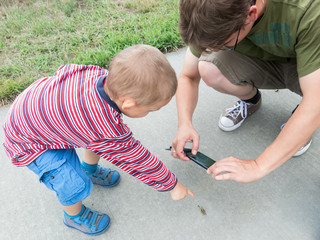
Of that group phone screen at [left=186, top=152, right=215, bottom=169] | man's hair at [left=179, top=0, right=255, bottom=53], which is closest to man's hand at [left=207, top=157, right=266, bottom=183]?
phone screen at [left=186, top=152, right=215, bottom=169]

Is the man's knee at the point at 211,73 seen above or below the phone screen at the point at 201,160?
above

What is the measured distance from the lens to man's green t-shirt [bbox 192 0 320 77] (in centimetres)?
105

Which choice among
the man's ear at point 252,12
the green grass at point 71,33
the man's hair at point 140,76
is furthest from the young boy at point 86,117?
the green grass at point 71,33

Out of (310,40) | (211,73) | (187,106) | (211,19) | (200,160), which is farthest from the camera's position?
(211,73)

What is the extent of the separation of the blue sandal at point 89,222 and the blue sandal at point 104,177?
0.18 m

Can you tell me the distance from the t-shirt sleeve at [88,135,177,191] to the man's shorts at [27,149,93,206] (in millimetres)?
134

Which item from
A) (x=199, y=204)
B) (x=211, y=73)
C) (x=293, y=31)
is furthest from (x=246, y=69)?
(x=199, y=204)

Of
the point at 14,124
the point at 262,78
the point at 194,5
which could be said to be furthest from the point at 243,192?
the point at 14,124

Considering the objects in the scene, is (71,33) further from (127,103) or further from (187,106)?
(127,103)

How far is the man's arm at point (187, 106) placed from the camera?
139 cm

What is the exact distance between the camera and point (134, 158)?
1195mm

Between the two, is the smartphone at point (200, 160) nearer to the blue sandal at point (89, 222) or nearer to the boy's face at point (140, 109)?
the boy's face at point (140, 109)

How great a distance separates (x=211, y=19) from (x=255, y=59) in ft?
2.29

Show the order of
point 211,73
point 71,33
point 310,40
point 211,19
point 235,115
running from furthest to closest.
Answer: point 71,33 < point 235,115 < point 211,73 < point 310,40 < point 211,19
